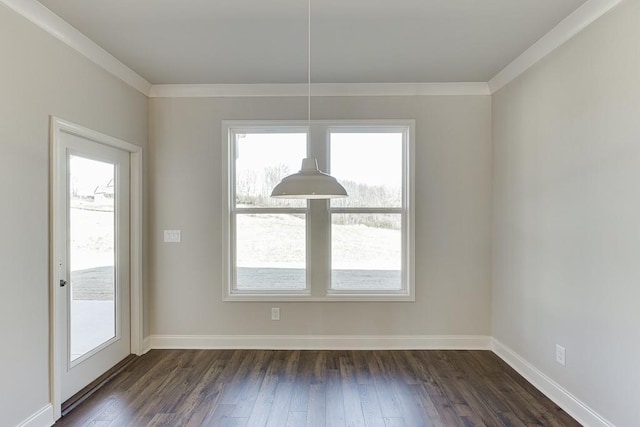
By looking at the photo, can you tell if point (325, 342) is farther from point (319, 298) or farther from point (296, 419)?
point (296, 419)

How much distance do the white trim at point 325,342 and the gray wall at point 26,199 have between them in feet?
4.45

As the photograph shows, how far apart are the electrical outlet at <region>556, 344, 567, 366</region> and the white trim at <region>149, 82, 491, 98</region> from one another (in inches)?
94.8

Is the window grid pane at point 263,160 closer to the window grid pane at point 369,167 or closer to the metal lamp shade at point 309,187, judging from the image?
the window grid pane at point 369,167

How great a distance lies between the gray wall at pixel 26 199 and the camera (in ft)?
6.48

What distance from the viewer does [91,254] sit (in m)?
2.81

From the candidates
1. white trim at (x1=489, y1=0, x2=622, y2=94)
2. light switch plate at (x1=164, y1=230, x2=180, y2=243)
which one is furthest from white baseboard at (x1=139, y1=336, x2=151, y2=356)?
white trim at (x1=489, y1=0, x2=622, y2=94)

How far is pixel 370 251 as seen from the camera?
3.63m

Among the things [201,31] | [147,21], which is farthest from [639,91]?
[147,21]

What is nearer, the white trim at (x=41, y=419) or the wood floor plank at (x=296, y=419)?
the white trim at (x=41, y=419)

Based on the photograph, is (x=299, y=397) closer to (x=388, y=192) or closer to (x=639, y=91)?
(x=388, y=192)

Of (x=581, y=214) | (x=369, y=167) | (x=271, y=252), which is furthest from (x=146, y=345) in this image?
(x=581, y=214)

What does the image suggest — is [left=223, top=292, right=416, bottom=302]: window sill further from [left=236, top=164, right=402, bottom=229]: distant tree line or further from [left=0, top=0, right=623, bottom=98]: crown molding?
[left=0, top=0, right=623, bottom=98]: crown molding

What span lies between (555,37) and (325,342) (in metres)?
3.24

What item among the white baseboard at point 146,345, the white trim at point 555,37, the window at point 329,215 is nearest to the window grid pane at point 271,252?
the window at point 329,215
